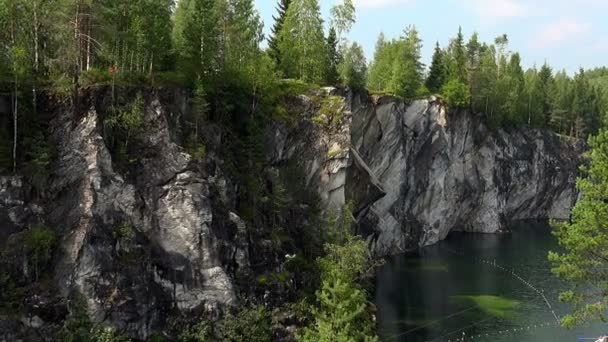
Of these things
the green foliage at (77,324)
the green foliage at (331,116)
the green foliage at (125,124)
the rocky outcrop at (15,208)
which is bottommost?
the green foliage at (77,324)

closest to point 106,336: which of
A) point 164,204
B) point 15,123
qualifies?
point 164,204

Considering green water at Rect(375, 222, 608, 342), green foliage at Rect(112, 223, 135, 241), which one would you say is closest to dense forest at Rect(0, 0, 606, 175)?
green foliage at Rect(112, 223, 135, 241)

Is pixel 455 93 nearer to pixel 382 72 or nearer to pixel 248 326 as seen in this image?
pixel 382 72

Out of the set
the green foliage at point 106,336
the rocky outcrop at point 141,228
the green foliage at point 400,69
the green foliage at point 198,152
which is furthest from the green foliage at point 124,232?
the green foliage at point 400,69

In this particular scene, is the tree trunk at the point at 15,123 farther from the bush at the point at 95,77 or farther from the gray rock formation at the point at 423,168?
the gray rock formation at the point at 423,168

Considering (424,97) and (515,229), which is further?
(515,229)

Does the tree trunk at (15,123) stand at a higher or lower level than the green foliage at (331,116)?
lower

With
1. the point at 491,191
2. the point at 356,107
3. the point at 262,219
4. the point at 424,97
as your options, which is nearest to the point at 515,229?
the point at 491,191

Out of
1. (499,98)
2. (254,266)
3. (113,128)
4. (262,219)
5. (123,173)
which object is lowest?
(254,266)

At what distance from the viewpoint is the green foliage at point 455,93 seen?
271ft

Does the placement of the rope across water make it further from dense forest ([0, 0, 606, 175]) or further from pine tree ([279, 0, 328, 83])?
pine tree ([279, 0, 328, 83])

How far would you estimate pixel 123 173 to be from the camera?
37.9 meters

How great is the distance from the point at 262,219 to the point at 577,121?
9146 cm

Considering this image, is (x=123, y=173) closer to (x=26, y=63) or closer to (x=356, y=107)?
(x=26, y=63)
